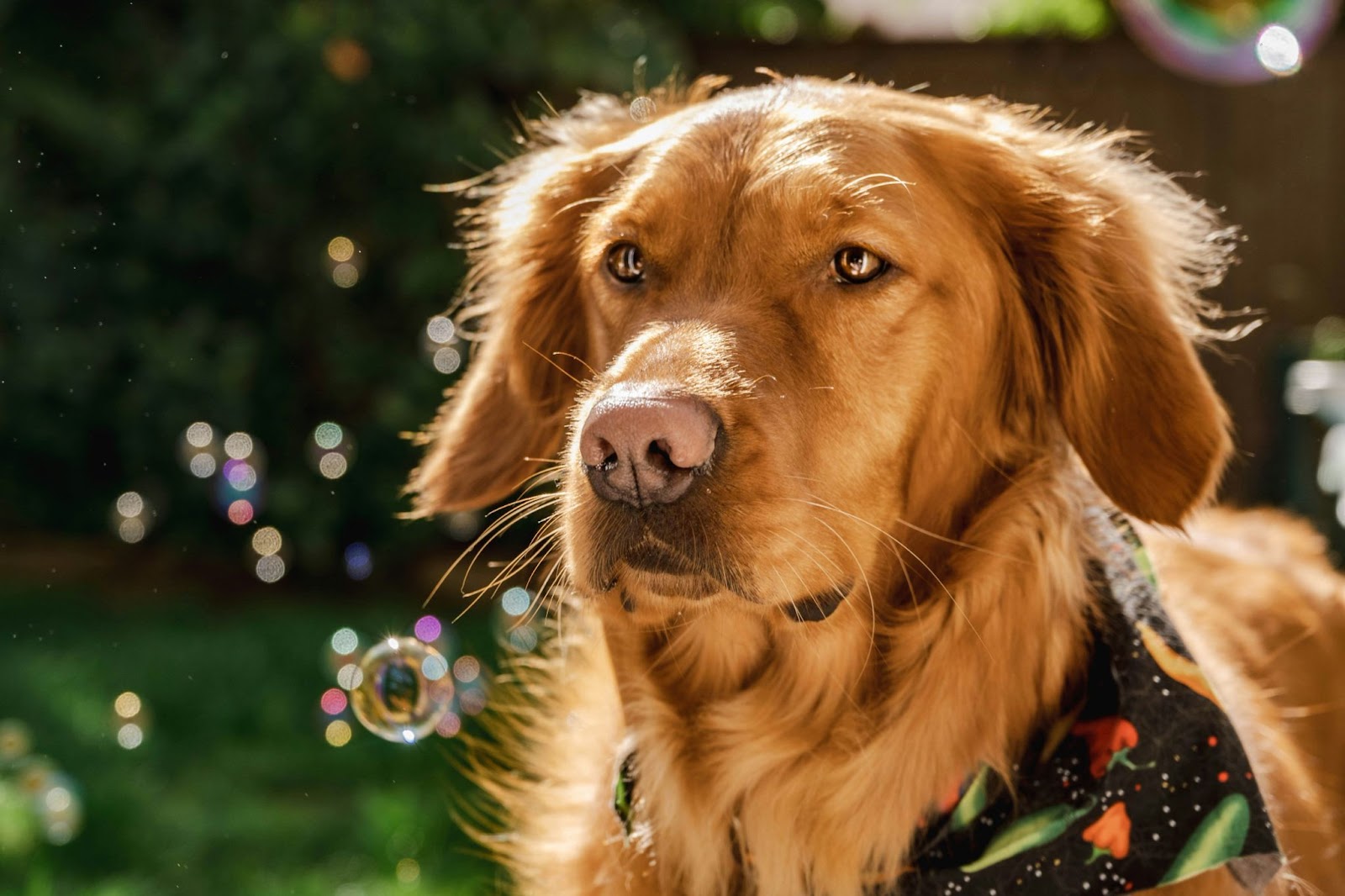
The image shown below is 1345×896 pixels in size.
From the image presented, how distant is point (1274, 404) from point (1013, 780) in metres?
4.37

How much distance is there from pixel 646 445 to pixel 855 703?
67cm

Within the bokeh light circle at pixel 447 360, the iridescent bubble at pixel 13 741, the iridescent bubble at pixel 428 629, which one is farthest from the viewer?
the bokeh light circle at pixel 447 360

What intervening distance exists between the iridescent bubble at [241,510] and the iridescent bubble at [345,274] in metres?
1.06

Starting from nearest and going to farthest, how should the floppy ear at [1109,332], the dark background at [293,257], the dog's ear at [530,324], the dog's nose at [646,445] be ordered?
the dog's nose at [646,445]
the floppy ear at [1109,332]
the dog's ear at [530,324]
the dark background at [293,257]

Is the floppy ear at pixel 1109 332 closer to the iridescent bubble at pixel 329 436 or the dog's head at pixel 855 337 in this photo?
the dog's head at pixel 855 337

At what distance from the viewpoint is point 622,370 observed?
186cm

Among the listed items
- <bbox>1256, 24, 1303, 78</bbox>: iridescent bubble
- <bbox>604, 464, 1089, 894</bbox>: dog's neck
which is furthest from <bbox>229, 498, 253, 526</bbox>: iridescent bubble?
<bbox>1256, 24, 1303, 78</bbox>: iridescent bubble

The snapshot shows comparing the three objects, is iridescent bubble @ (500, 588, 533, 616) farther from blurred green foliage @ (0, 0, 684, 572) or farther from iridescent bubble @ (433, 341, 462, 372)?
blurred green foliage @ (0, 0, 684, 572)

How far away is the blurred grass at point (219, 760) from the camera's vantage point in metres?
3.51

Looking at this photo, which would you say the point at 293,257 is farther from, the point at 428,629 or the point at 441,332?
the point at 428,629

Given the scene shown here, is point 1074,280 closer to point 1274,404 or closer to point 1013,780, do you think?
point 1013,780

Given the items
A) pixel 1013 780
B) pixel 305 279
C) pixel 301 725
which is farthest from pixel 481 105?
pixel 1013 780

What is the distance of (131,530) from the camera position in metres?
5.91

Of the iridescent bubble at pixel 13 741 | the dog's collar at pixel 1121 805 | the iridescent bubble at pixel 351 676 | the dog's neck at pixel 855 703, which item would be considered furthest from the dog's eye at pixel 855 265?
the iridescent bubble at pixel 13 741
